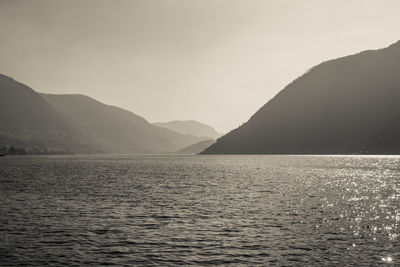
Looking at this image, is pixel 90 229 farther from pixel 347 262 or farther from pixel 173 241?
pixel 347 262

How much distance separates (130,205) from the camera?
65250mm

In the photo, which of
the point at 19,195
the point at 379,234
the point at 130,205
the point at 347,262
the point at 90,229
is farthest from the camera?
the point at 19,195

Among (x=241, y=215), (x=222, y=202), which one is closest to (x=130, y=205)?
(x=222, y=202)

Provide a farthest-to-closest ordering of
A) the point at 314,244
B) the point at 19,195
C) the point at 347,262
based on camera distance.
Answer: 1. the point at 19,195
2. the point at 314,244
3. the point at 347,262

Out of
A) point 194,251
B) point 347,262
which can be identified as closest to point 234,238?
point 194,251

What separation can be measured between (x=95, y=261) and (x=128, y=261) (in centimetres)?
296

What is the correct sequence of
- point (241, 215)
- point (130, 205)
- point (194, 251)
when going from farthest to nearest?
point (130, 205), point (241, 215), point (194, 251)

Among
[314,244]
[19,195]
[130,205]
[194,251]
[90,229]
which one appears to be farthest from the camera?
[19,195]

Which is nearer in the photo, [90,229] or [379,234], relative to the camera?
[379,234]

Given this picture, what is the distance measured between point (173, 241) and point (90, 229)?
1248 centimetres

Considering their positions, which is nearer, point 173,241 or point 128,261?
point 128,261

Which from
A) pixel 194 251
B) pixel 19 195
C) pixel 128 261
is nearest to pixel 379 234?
pixel 194 251

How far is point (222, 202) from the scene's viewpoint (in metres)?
69.3

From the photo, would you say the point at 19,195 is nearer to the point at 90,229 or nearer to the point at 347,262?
the point at 90,229
